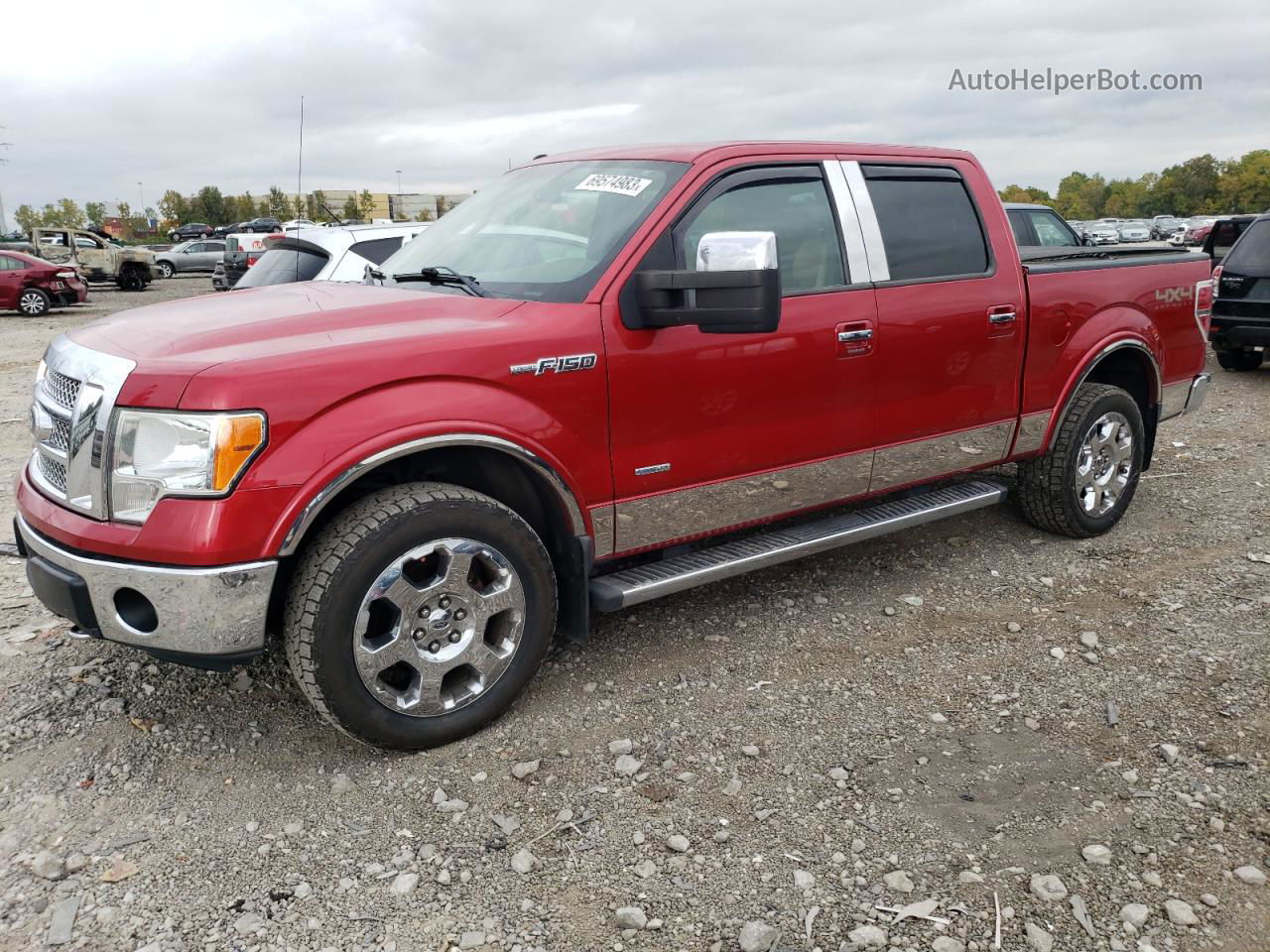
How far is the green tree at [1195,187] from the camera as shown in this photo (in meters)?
106

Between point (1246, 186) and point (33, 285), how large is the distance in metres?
112

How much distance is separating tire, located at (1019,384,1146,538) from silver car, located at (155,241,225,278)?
36730mm

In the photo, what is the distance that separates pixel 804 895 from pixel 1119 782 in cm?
116

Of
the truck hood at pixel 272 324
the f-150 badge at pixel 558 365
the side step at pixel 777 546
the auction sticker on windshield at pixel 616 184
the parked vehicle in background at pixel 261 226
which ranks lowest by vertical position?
the side step at pixel 777 546

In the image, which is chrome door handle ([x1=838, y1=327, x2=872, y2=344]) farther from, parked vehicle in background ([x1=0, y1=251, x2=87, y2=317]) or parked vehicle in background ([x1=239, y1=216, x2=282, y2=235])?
parked vehicle in background ([x1=239, y1=216, x2=282, y2=235])

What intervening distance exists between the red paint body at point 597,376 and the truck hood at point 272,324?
0.01m

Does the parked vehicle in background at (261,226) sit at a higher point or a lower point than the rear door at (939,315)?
higher

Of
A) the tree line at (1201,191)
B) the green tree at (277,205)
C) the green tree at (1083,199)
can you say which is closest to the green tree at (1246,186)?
the tree line at (1201,191)

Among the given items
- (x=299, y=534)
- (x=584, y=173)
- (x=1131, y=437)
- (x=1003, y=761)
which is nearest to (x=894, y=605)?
(x=1003, y=761)

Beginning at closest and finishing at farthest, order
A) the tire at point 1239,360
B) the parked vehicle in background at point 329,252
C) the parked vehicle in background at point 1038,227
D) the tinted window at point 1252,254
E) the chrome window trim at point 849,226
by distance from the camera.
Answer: the chrome window trim at point 849,226
the parked vehicle in background at point 329,252
the tinted window at point 1252,254
the tire at point 1239,360
the parked vehicle in background at point 1038,227

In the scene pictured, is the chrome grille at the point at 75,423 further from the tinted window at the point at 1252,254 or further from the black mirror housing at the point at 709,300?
the tinted window at the point at 1252,254

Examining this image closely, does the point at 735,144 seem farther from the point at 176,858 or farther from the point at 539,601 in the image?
the point at 176,858

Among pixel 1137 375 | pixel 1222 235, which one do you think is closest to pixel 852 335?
pixel 1137 375

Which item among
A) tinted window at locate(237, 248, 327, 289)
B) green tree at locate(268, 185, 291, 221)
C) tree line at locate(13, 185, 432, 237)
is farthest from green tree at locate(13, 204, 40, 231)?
tinted window at locate(237, 248, 327, 289)
